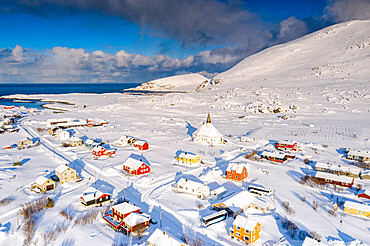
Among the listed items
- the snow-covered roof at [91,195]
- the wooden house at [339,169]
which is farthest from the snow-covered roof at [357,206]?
the snow-covered roof at [91,195]

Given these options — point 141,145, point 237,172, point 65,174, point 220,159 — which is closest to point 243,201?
point 237,172

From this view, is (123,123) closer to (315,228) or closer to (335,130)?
(335,130)

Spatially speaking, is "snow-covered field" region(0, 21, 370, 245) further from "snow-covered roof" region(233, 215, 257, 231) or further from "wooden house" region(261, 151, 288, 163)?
"snow-covered roof" region(233, 215, 257, 231)

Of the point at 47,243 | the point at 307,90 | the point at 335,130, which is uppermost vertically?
the point at 307,90

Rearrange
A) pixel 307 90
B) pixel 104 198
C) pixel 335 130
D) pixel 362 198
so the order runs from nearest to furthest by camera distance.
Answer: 1. pixel 104 198
2. pixel 362 198
3. pixel 335 130
4. pixel 307 90

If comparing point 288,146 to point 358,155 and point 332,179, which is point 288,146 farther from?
point 332,179

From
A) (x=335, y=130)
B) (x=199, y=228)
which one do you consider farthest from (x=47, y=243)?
(x=335, y=130)

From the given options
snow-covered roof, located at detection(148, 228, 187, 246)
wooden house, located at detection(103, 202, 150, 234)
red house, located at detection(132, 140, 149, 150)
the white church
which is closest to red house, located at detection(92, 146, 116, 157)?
red house, located at detection(132, 140, 149, 150)
